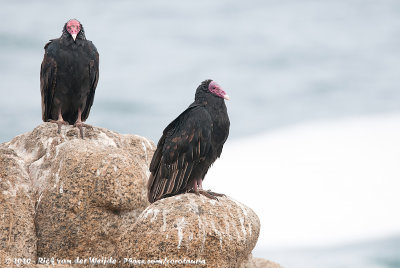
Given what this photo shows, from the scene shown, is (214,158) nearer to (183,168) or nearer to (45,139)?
(183,168)

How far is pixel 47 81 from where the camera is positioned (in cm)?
1580

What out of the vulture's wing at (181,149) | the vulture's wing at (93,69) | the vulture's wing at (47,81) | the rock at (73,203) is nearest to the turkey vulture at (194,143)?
the vulture's wing at (181,149)

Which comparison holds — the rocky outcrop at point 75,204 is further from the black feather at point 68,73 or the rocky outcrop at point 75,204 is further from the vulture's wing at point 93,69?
the vulture's wing at point 93,69

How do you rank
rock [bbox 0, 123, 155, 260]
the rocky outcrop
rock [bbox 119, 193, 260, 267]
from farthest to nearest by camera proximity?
1. rock [bbox 0, 123, 155, 260]
2. the rocky outcrop
3. rock [bbox 119, 193, 260, 267]

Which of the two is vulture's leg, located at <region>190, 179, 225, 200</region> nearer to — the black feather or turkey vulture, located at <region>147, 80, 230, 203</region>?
turkey vulture, located at <region>147, 80, 230, 203</region>

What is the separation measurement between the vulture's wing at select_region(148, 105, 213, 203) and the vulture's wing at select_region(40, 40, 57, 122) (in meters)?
4.02

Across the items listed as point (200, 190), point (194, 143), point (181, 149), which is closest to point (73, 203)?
point (181, 149)

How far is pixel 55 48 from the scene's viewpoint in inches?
613

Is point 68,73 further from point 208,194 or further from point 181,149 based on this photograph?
point 208,194

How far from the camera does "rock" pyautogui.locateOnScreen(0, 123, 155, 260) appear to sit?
13781 millimetres

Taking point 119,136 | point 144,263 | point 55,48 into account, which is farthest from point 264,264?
point 55,48

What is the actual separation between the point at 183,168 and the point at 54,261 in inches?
146

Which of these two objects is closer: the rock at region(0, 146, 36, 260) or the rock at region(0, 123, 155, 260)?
the rock at region(0, 146, 36, 260)

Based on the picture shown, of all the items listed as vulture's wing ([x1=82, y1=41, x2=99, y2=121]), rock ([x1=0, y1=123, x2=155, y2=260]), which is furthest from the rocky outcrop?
vulture's wing ([x1=82, y1=41, x2=99, y2=121])
